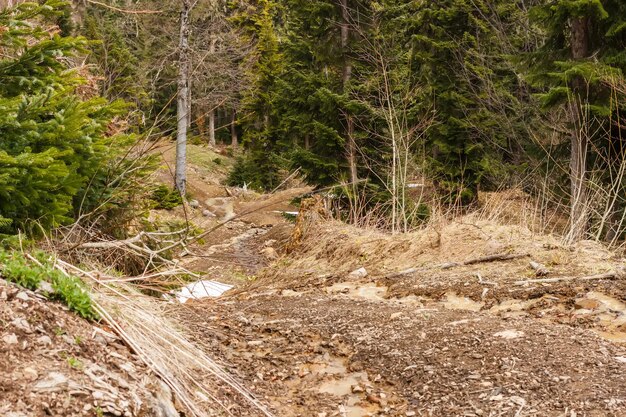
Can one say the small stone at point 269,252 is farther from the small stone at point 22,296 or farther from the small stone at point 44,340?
the small stone at point 44,340

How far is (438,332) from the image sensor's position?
455 cm

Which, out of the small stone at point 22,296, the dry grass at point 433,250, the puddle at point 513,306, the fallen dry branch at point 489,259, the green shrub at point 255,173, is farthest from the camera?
the green shrub at point 255,173

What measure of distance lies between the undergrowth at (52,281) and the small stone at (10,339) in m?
0.41

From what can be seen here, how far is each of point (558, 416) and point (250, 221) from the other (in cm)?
1474

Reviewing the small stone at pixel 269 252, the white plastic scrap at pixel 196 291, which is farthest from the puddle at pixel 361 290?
the small stone at pixel 269 252

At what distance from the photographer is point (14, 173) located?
352 cm

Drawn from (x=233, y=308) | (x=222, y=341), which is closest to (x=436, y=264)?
(x=233, y=308)

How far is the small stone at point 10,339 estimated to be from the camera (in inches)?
101

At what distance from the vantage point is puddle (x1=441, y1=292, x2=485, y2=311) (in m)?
5.30

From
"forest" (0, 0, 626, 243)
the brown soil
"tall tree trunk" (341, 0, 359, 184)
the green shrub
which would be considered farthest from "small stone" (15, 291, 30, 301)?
the green shrub

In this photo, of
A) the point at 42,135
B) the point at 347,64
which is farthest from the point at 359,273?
the point at 347,64

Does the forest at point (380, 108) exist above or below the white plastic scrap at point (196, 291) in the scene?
above

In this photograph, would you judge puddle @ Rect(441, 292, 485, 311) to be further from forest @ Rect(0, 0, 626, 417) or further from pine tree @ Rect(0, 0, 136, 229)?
pine tree @ Rect(0, 0, 136, 229)

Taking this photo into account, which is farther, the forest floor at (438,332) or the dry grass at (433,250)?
the dry grass at (433,250)
